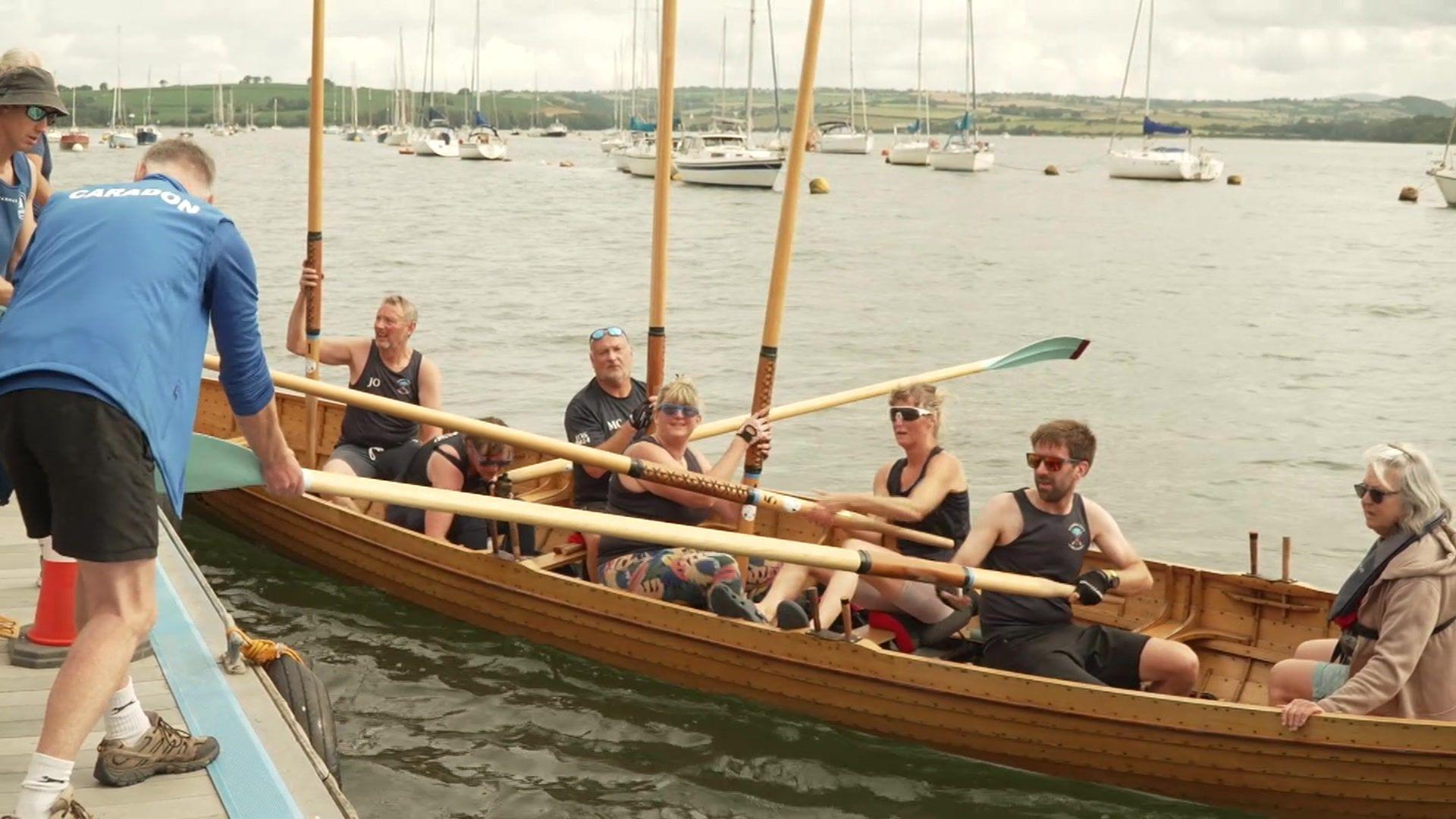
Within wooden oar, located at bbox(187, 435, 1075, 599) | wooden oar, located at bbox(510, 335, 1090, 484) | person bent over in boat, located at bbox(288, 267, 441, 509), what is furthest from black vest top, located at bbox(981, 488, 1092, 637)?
person bent over in boat, located at bbox(288, 267, 441, 509)

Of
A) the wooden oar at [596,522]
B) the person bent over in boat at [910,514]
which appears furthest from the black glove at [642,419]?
the wooden oar at [596,522]

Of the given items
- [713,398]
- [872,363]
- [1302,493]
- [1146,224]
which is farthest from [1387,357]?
[1146,224]

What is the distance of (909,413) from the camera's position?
27.2 ft

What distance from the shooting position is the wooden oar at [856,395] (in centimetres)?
986

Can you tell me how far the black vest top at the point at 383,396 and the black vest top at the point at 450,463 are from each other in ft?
1.73

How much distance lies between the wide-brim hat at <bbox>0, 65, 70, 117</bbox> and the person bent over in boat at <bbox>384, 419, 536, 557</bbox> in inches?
140

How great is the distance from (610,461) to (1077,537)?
2.53 m

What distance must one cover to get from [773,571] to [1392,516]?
370 cm

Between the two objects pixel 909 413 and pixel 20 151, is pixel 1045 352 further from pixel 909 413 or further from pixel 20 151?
pixel 20 151

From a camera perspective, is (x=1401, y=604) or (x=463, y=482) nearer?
(x=1401, y=604)

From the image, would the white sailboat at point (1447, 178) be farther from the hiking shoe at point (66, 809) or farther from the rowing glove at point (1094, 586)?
the hiking shoe at point (66, 809)

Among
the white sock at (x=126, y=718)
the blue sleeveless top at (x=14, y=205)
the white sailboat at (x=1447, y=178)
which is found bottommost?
the white sock at (x=126, y=718)

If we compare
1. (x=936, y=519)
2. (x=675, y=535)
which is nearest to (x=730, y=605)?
(x=936, y=519)

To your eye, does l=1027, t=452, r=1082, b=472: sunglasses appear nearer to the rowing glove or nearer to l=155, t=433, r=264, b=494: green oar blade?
the rowing glove
